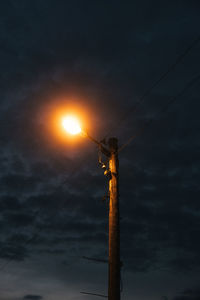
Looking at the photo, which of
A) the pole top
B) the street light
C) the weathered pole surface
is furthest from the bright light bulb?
the weathered pole surface

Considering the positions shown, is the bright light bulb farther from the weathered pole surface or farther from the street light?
the weathered pole surface

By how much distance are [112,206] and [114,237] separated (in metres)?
0.91

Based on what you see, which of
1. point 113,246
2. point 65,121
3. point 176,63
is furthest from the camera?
point 65,121

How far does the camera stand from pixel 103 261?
7.87 m

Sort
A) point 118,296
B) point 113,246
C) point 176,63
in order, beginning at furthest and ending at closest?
point 176,63, point 113,246, point 118,296

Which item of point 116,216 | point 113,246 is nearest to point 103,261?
point 113,246

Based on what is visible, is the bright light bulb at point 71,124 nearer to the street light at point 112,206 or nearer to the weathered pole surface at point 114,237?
the street light at point 112,206

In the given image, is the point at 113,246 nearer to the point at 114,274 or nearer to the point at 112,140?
the point at 114,274

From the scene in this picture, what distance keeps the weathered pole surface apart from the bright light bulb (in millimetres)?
1467

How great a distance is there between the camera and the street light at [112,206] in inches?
284

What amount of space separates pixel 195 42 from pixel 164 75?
1401mm

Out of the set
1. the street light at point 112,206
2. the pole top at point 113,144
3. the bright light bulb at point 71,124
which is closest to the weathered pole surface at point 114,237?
the street light at point 112,206

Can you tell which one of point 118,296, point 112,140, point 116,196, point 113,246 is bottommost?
point 118,296

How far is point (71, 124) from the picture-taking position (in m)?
9.14
